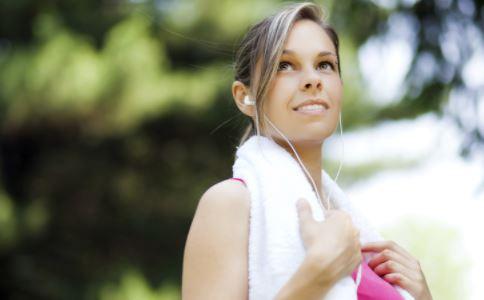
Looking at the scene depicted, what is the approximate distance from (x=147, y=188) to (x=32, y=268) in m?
1.50

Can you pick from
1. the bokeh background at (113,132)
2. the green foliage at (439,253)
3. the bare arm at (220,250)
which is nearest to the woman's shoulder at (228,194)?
the bare arm at (220,250)

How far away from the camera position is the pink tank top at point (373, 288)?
1723 millimetres

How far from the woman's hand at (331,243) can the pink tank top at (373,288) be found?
13cm

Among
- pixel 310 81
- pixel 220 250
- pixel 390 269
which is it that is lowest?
pixel 390 269

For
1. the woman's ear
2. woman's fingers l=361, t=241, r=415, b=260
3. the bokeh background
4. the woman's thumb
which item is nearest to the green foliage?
the bokeh background

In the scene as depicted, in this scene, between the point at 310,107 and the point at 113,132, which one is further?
the point at 113,132

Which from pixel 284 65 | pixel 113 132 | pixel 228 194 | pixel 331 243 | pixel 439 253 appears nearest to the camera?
pixel 331 243

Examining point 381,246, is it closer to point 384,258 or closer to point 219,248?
point 384,258

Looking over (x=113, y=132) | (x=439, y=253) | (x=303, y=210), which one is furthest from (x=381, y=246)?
(x=439, y=253)

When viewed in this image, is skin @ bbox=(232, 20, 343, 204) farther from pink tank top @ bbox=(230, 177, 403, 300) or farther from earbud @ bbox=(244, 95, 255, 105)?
pink tank top @ bbox=(230, 177, 403, 300)

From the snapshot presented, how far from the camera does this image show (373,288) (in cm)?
174

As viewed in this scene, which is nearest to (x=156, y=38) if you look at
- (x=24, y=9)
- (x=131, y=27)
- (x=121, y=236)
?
(x=131, y=27)

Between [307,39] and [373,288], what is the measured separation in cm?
54

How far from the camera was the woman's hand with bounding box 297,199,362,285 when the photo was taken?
60.3 inches
